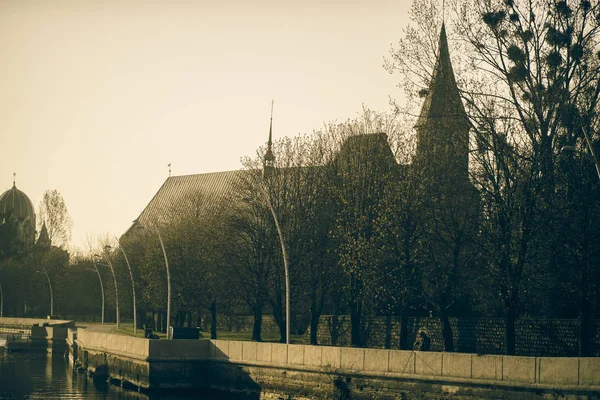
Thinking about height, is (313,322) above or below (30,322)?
above

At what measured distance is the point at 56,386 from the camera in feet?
179

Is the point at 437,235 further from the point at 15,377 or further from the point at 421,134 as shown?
the point at 15,377

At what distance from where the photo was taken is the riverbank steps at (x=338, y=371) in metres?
33.1

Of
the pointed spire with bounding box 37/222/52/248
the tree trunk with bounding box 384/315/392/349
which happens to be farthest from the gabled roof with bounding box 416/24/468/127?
the pointed spire with bounding box 37/222/52/248

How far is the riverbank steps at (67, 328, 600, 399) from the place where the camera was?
33062 millimetres

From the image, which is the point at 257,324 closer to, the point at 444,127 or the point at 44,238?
the point at 444,127

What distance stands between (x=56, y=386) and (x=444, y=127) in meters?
27.7

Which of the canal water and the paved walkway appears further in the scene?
the paved walkway

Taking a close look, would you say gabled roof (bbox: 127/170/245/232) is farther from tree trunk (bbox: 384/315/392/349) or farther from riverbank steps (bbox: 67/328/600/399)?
riverbank steps (bbox: 67/328/600/399)

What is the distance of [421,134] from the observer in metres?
48.4

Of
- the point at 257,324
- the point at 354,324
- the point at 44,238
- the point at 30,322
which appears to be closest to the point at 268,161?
the point at 257,324

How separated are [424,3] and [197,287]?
3158 centimetres

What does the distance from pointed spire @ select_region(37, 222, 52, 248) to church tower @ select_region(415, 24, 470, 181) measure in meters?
104

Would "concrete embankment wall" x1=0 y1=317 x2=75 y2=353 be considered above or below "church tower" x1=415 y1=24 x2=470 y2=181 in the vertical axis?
below
